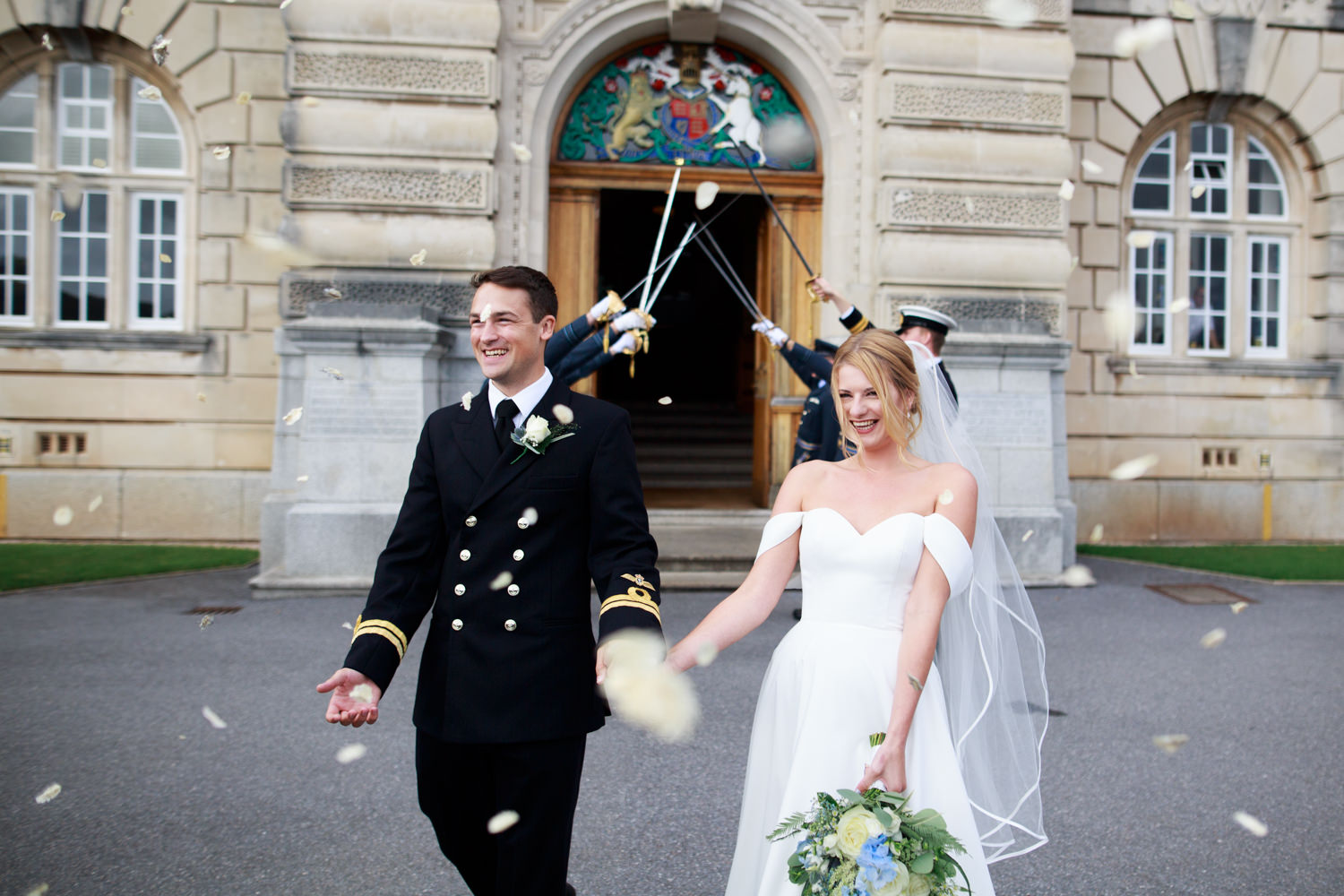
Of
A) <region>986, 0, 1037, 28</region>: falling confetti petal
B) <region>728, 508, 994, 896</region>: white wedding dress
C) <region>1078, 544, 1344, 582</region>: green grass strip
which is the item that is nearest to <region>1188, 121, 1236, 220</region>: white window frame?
<region>986, 0, 1037, 28</region>: falling confetti petal

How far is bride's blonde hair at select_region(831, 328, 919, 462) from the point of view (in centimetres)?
279

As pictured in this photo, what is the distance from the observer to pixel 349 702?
8.22 feet

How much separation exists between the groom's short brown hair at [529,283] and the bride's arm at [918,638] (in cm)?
122

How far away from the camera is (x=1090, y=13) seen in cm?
1185

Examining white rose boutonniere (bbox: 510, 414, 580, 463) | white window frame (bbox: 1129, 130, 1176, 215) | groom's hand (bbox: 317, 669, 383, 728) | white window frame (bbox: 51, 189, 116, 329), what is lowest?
groom's hand (bbox: 317, 669, 383, 728)

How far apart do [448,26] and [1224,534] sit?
10547 mm

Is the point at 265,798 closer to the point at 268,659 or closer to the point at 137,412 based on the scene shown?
the point at 268,659

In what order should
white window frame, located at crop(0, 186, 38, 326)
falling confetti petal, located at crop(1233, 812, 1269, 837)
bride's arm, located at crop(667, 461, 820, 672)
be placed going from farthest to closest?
white window frame, located at crop(0, 186, 38, 326) → falling confetti petal, located at crop(1233, 812, 1269, 837) → bride's arm, located at crop(667, 461, 820, 672)

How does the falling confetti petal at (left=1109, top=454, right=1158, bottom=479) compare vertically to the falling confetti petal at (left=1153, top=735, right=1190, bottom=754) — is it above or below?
above

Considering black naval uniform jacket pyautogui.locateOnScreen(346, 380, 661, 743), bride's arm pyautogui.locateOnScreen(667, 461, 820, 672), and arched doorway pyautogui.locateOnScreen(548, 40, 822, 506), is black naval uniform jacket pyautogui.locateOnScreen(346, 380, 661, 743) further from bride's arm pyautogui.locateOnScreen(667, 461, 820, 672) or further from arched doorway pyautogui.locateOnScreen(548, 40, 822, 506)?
arched doorway pyautogui.locateOnScreen(548, 40, 822, 506)

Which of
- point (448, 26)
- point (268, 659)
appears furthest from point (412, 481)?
point (448, 26)

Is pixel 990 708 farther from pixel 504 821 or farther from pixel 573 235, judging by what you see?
pixel 573 235

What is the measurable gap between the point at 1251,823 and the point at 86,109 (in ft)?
41.6

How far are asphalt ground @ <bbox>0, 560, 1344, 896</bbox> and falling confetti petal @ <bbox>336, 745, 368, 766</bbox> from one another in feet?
0.16
